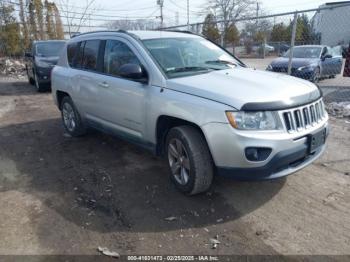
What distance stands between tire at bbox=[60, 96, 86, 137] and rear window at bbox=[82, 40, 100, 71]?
2.96 ft

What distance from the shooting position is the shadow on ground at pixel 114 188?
341 cm

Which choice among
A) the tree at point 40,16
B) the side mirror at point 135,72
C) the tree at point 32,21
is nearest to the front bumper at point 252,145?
the side mirror at point 135,72

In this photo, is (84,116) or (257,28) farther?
(257,28)

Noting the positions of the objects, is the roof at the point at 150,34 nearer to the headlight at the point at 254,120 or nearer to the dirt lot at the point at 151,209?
the dirt lot at the point at 151,209

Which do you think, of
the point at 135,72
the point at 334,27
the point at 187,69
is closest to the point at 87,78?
the point at 135,72

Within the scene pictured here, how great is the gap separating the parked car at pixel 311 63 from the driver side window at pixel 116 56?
6937 millimetres

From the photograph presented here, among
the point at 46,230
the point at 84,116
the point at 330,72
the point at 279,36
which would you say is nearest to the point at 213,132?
the point at 46,230

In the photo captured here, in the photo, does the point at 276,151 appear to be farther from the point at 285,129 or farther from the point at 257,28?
the point at 257,28

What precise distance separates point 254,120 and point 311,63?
894cm

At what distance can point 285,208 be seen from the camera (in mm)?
3506

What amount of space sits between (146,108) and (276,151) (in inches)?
64.2

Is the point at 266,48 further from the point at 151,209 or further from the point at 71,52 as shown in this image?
the point at 151,209

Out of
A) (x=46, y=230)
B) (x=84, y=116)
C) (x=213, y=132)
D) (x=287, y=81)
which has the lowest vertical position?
(x=46, y=230)

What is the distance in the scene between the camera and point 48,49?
40.0 ft
